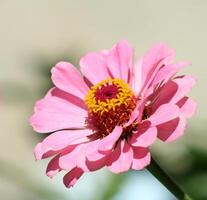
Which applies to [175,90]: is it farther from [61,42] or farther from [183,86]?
[61,42]

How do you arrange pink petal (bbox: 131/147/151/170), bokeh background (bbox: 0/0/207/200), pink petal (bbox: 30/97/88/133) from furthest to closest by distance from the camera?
bokeh background (bbox: 0/0/207/200)
pink petal (bbox: 30/97/88/133)
pink petal (bbox: 131/147/151/170)

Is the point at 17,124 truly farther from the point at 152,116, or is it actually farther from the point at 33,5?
the point at 152,116

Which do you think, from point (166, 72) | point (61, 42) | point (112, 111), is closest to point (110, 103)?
point (112, 111)

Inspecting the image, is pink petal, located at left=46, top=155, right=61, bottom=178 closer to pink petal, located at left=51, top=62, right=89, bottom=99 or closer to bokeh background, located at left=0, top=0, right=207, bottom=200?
pink petal, located at left=51, top=62, right=89, bottom=99

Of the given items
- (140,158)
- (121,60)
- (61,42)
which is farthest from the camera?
(61,42)

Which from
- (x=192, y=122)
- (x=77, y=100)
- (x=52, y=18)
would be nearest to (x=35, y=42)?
(x=52, y=18)

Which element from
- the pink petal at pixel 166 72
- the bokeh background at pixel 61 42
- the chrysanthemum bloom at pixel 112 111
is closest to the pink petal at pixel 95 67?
the chrysanthemum bloom at pixel 112 111

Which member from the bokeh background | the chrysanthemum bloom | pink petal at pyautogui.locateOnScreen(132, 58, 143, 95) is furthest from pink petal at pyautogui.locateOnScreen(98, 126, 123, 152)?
the bokeh background
